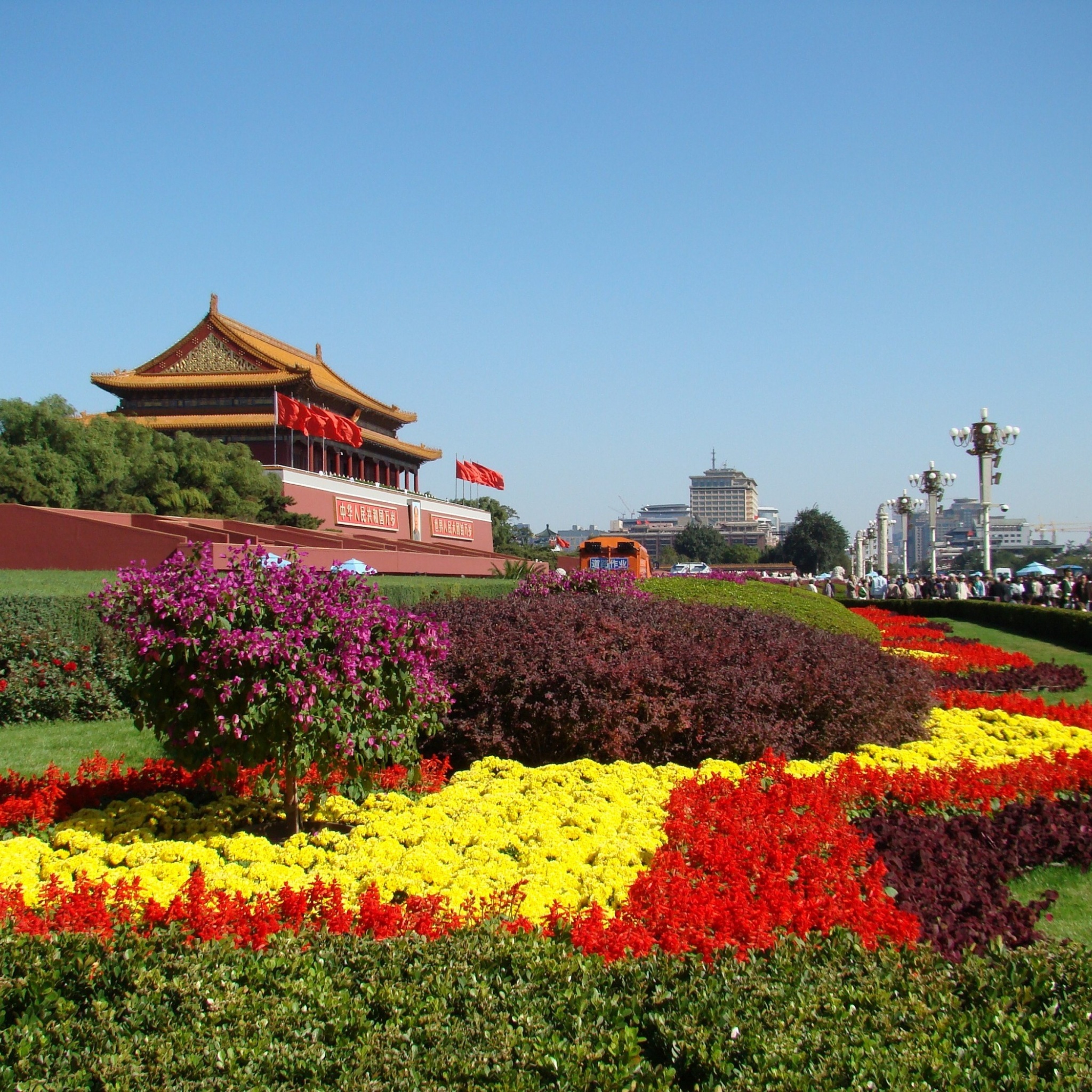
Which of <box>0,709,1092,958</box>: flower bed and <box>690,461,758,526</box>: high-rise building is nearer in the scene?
<box>0,709,1092,958</box>: flower bed

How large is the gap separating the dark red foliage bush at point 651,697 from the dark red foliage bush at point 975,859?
4.28 feet

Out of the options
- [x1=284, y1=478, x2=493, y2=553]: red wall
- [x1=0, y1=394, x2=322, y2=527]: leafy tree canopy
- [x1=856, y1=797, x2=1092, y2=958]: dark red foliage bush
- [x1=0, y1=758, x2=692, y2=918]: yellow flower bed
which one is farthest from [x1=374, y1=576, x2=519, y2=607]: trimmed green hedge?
[x1=284, y1=478, x2=493, y2=553]: red wall

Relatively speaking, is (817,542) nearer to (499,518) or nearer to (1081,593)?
(499,518)

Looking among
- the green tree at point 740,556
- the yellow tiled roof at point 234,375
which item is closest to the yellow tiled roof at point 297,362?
the yellow tiled roof at point 234,375

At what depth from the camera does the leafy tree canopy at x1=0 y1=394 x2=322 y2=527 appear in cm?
1852

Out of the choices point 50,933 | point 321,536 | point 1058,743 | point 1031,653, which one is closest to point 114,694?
point 50,933

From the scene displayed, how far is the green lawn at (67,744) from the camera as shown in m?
5.94

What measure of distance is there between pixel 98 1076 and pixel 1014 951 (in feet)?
7.75

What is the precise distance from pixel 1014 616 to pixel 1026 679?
29.5ft

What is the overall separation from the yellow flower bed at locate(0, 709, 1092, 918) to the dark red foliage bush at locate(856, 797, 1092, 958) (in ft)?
3.02

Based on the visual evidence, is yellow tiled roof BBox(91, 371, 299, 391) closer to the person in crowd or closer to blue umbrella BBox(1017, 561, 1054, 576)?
the person in crowd

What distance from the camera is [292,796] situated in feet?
14.3

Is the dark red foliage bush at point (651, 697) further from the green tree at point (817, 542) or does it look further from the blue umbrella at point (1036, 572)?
the green tree at point (817, 542)

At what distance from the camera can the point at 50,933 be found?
276 cm
